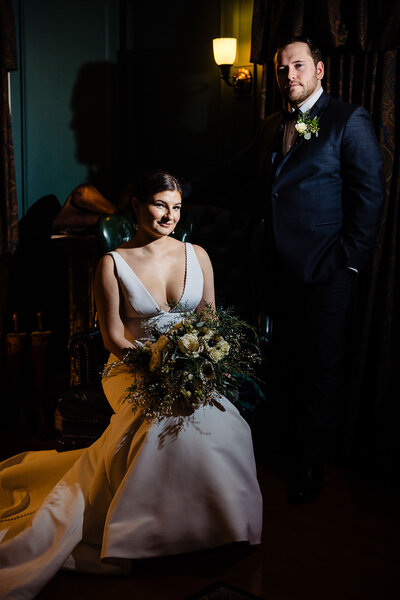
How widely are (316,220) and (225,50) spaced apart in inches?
63.0

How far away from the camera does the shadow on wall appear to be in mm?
4312

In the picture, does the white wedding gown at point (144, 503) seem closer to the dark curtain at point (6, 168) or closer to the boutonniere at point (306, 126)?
the boutonniere at point (306, 126)

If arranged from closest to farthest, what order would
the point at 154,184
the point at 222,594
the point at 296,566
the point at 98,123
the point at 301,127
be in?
the point at 222,594, the point at 296,566, the point at 154,184, the point at 301,127, the point at 98,123

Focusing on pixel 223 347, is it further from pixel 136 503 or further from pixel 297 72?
pixel 297 72

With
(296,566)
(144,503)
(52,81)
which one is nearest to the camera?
(144,503)

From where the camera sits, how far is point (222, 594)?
214 centimetres

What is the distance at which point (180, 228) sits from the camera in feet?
11.8

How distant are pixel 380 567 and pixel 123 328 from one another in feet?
4.89

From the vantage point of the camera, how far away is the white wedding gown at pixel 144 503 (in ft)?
7.18

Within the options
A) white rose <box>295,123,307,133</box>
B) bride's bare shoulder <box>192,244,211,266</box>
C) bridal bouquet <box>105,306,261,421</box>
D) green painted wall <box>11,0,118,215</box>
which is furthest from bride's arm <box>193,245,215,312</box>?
green painted wall <box>11,0,118,215</box>

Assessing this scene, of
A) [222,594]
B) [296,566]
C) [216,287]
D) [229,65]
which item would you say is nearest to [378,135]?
[229,65]

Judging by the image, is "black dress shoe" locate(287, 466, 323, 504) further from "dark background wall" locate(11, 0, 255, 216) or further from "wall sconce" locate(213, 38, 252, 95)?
"wall sconce" locate(213, 38, 252, 95)

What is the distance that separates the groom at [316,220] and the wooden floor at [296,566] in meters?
0.24

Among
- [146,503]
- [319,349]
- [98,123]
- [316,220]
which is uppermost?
[98,123]
